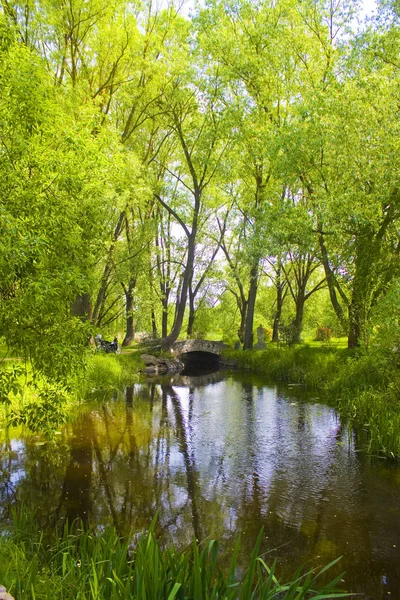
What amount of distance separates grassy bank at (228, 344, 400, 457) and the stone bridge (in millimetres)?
8730

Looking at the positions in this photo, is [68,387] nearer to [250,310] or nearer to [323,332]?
[250,310]

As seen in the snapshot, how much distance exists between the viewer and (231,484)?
8.77m

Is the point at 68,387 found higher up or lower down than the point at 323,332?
lower down

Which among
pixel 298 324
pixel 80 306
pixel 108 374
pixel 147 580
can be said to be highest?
pixel 80 306

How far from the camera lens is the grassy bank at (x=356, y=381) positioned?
1085 cm

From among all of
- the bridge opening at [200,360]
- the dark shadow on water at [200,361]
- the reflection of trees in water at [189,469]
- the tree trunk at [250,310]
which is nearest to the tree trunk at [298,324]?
the tree trunk at [250,310]

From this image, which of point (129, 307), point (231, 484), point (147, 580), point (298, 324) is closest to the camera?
point (147, 580)

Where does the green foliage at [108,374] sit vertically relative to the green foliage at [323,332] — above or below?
below

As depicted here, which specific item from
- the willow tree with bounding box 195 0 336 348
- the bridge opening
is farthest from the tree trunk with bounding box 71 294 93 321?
the bridge opening

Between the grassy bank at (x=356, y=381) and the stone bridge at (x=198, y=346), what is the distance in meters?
8.73

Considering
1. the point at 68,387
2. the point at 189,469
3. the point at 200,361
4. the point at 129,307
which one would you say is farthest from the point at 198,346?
the point at 68,387

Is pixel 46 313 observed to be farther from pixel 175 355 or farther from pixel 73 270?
pixel 175 355

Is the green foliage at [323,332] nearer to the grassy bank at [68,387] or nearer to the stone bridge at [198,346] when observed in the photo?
the stone bridge at [198,346]

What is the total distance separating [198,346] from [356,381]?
19046 mm
